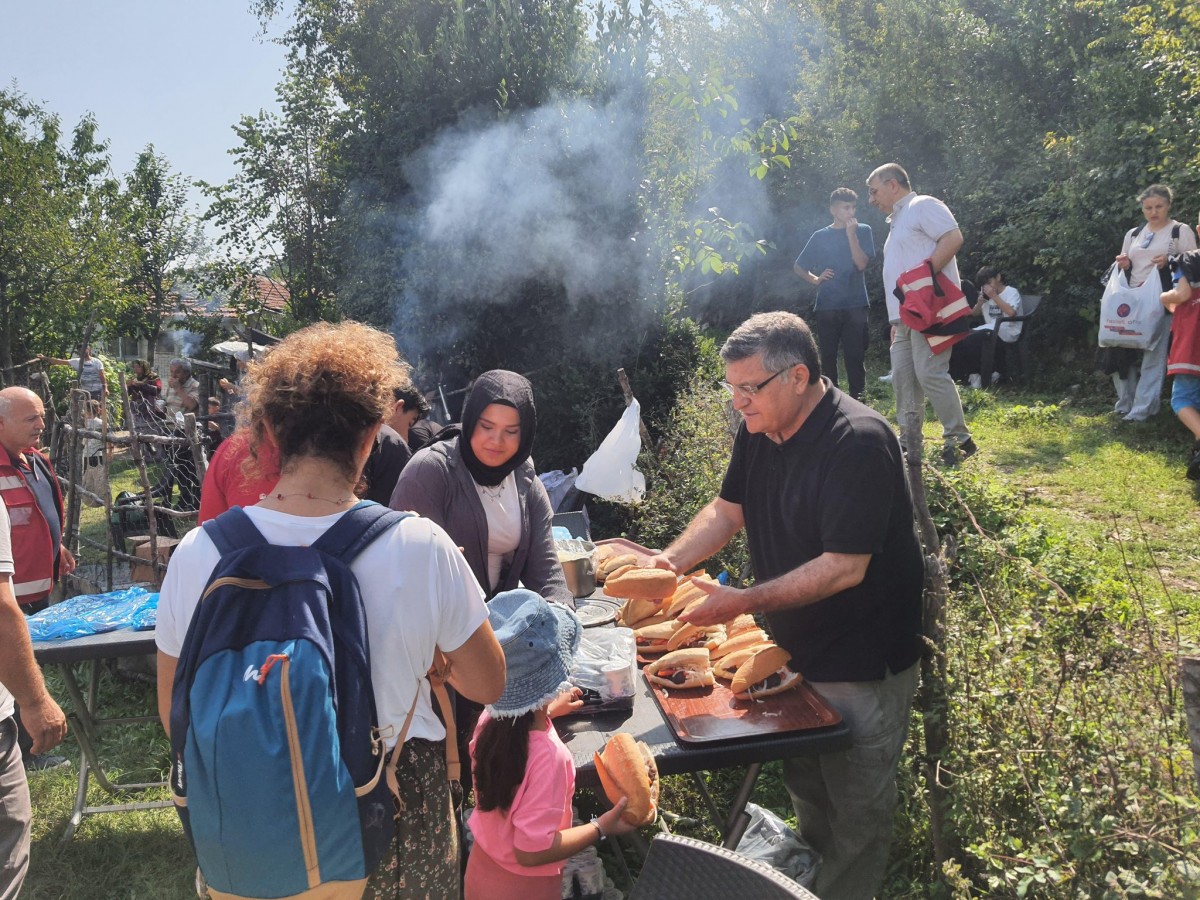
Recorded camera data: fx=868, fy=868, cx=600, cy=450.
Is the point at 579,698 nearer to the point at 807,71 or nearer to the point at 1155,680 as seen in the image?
the point at 1155,680

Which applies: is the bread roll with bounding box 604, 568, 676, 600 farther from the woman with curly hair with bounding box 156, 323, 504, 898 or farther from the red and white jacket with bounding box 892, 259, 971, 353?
the red and white jacket with bounding box 892, 259, 971, 353

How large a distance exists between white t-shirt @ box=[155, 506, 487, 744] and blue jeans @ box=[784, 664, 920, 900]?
5.02 feet

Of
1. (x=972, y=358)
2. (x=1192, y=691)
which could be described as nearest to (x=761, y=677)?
(x=1192, y=691)

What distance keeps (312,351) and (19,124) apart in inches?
1081

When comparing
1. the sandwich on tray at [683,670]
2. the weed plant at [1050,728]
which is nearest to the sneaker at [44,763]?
the weed plant at [1050,728]

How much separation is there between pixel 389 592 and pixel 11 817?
1.76 meters

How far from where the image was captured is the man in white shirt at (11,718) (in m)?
2.50

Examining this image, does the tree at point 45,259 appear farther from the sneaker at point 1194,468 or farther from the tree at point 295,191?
the sneaker at point 1194,468

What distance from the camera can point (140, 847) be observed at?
4.19m

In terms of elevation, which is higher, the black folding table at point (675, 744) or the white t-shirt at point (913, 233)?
the white t-shirt at point (913, 233)

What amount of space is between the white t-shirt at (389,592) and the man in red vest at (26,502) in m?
4.15

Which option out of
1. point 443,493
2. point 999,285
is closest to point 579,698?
point 443,493

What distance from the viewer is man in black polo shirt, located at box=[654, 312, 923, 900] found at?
267cm

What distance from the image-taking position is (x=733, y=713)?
2703 mm
